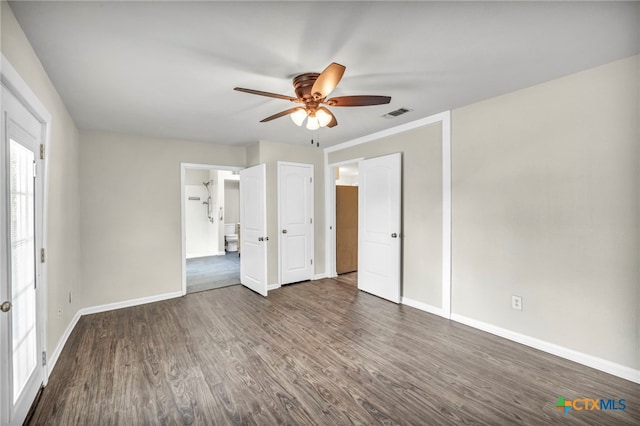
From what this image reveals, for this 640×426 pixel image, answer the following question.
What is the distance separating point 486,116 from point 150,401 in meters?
3.81

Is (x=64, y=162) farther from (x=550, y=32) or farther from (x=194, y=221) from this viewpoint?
(x=194, y=221)

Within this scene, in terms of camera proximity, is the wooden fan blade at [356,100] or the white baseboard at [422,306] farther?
the white baseboard at [422,306]

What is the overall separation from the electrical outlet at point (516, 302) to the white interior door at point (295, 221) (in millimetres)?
3055

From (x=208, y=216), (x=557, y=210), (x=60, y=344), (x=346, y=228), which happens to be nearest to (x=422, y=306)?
(x=557, y=210)

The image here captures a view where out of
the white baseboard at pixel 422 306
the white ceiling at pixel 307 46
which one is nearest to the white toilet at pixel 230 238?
the white ceiling at pixel 307 46

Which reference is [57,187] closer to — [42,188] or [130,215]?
[42,188]

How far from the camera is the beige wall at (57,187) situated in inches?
64.4

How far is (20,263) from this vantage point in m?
1.76

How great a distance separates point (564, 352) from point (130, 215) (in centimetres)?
516

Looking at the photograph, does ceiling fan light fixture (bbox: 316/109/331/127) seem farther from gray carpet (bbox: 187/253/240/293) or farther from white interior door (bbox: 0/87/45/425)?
gray carpet (bbox: 187/253/240/293)

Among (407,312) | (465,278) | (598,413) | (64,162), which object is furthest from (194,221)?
(598,413)

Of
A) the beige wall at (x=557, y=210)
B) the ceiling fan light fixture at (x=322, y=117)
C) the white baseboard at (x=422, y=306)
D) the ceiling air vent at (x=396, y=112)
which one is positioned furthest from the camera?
the white baseboard at (x=422, y=306)

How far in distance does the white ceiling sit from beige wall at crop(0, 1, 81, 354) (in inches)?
4.3

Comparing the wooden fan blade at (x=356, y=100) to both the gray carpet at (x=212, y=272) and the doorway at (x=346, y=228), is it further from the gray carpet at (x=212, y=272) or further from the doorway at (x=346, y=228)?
the gray carpet at (x=212, y=272)
